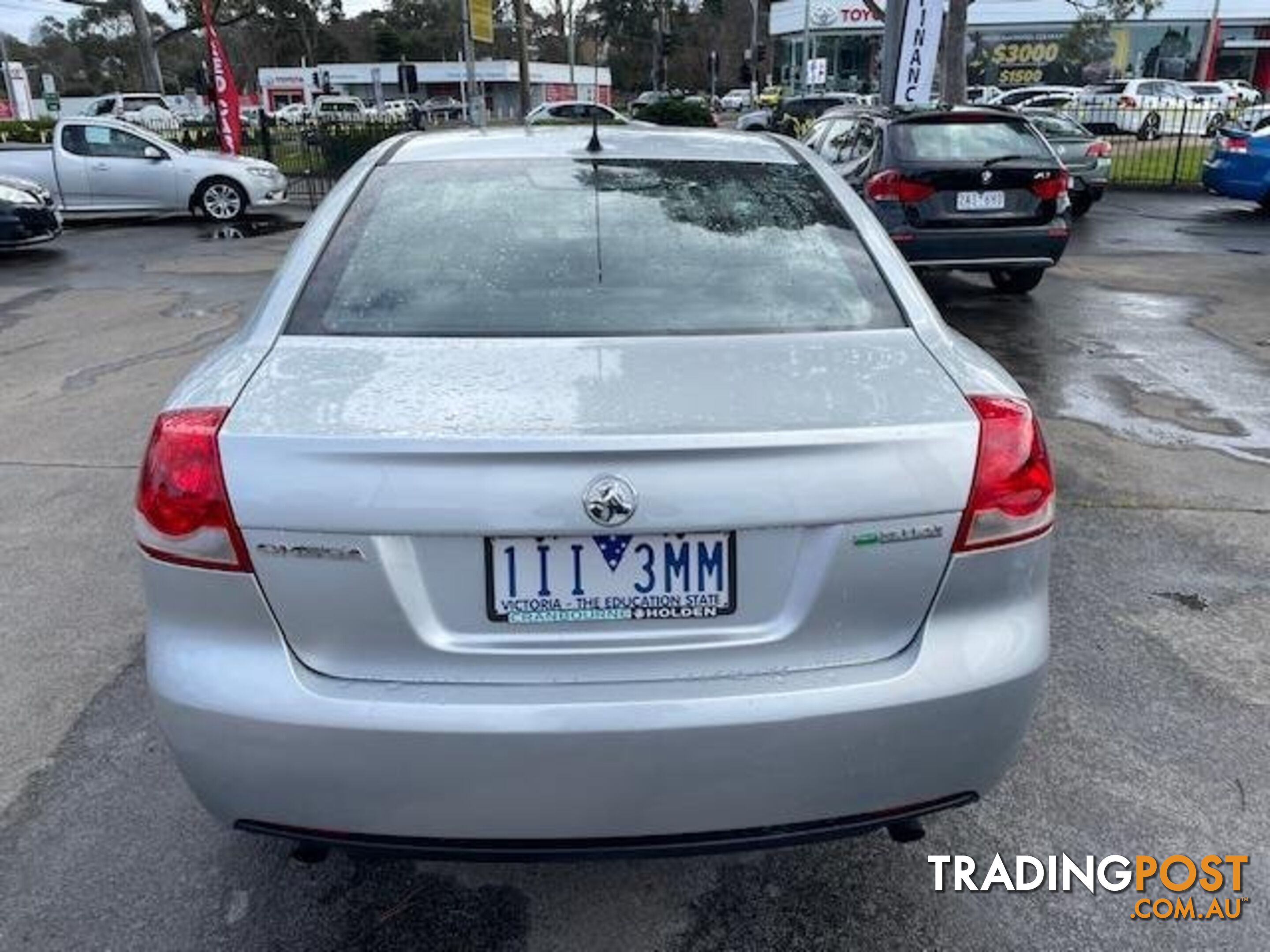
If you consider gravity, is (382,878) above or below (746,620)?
below

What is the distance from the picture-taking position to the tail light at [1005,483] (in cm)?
195

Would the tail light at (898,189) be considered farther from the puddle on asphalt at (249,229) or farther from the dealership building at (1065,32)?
the dealership building at (1065,32)

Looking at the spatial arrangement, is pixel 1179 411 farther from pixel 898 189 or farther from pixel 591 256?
pixel 591 256

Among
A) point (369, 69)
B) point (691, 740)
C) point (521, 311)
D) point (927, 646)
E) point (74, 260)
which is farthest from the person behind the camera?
point (369, 69)

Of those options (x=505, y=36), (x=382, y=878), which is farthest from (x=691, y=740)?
(x=505, y=36)

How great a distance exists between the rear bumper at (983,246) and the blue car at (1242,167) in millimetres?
8149

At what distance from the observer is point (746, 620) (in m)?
1.91

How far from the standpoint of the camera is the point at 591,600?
6.14 feet

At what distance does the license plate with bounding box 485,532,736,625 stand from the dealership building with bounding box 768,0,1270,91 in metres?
55.5

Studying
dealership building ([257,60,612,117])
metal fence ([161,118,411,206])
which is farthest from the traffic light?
dealership building ([257,60,612,117])

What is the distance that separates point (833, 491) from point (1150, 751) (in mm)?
1741

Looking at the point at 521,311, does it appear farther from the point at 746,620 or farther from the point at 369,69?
the point at 369,69

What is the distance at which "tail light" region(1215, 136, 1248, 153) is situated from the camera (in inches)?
600

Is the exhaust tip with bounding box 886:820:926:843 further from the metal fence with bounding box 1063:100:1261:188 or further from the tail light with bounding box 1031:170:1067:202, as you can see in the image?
the metal fence with bounding box 1063:100:1261:188
